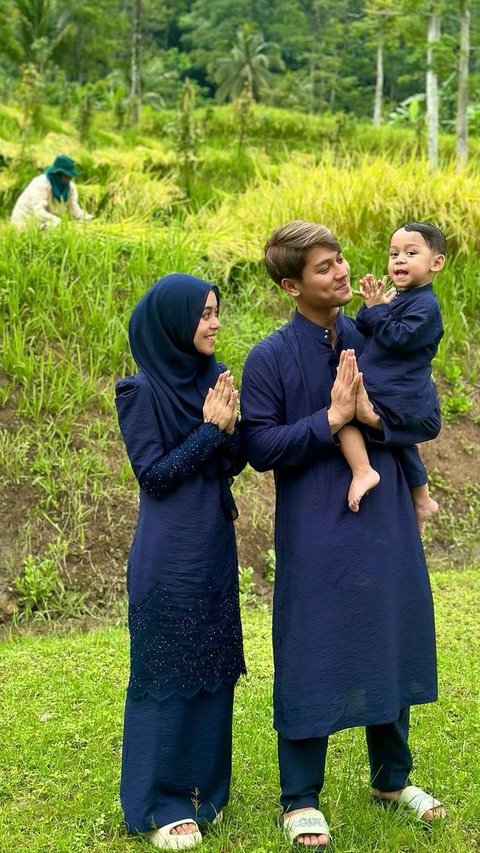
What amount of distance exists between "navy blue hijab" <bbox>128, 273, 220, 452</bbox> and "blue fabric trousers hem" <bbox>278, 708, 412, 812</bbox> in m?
0.89

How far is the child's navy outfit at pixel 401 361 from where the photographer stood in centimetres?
258

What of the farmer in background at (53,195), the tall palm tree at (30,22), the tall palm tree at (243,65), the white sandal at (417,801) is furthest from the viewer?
the tall palm tree at (243,65)

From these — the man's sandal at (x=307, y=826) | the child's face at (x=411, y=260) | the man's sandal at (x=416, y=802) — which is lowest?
the man's sandal at (x=416, y=802)

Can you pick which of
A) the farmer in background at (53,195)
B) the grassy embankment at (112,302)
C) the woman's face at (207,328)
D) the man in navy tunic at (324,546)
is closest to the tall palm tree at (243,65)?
the grassy embankment at (112,302)

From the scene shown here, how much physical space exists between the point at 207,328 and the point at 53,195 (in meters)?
5.56

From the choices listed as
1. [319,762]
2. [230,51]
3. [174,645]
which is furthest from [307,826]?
[230,51]

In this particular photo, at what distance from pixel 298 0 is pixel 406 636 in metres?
47.7

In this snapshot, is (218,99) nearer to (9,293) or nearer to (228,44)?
(228,44)

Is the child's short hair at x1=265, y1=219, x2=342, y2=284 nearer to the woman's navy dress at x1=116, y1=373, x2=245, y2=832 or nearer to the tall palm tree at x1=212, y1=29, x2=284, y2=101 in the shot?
the woman's navy dress at x1=116, y1=373, x2=245, y2=832

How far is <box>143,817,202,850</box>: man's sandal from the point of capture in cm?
273

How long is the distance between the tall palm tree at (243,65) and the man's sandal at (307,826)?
3554 centimetres

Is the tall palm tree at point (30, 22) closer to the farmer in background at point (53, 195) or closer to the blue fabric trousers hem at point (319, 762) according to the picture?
the farmer in background at point (53, 195)

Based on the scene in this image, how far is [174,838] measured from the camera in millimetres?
2736

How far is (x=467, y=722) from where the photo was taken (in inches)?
145
